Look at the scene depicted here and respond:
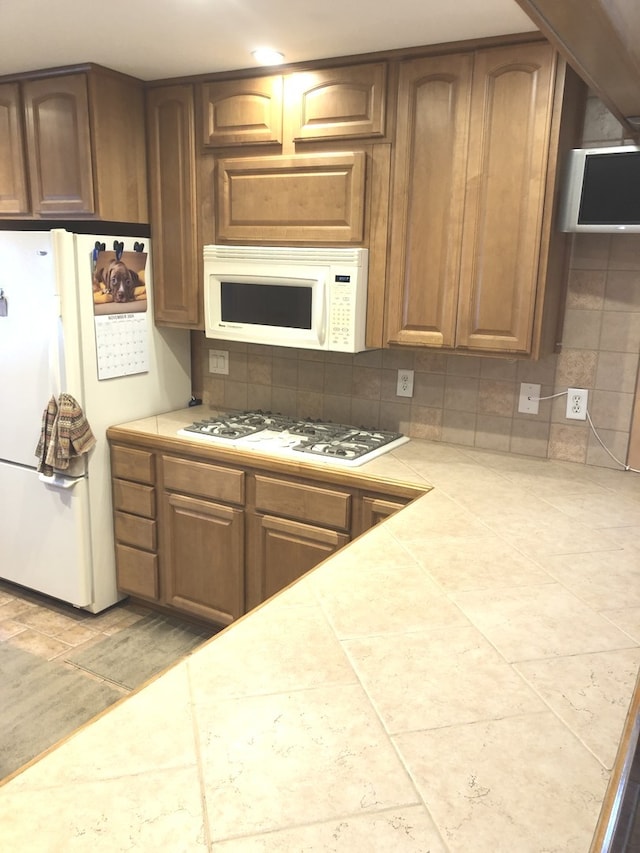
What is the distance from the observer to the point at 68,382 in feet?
9.29

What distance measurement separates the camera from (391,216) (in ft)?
8.25

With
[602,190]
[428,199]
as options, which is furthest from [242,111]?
[602,190]

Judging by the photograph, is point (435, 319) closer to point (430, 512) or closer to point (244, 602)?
point (430, 512)

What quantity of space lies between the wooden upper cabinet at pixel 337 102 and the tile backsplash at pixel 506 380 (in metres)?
0.73

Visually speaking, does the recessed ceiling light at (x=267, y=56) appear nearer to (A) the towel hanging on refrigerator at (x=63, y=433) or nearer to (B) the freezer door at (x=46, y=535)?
(A) the towel hanging on refrigerator at (x=63, y=433)

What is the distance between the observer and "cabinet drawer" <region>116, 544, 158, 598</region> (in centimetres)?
306

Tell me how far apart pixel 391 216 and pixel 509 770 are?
201 centimetres

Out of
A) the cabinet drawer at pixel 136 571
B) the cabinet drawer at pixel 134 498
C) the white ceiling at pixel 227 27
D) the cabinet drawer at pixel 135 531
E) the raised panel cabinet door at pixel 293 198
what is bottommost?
the cabinet drawer at pixel 136 571

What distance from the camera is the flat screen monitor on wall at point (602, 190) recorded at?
85.2 inches

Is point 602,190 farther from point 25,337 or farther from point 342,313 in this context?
point 25,337

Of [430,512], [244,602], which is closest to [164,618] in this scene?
[244,602]

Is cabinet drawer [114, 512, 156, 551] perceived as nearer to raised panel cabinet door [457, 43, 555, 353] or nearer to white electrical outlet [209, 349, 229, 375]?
white electrical outlet [209, 349, 229, 375]

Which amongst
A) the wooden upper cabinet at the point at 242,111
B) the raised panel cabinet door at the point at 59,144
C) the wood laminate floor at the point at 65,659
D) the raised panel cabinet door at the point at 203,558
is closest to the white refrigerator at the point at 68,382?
the wood laminate floor at the point at 65,659

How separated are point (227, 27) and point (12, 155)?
132 centimetres
